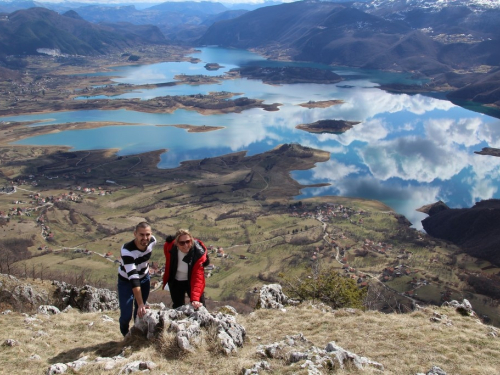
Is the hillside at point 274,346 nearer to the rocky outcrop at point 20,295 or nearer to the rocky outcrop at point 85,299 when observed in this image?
the rocky outcrop at point 20,295

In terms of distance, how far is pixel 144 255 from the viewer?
7703mm

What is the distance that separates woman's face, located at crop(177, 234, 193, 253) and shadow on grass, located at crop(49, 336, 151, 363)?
2.07 meters

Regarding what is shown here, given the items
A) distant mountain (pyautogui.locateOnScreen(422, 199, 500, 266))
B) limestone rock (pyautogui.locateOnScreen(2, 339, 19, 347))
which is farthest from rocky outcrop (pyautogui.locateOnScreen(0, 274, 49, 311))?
distant mountain (pyautogui.locateOnScreen(422, 199, 500, 266))

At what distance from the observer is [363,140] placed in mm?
99625

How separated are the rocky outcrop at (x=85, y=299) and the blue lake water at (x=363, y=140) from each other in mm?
49874

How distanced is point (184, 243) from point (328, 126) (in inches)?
4191

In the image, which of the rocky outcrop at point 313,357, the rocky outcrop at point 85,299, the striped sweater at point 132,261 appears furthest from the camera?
the rocky outcrop at point 85,299

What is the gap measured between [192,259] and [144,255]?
3.09 feet

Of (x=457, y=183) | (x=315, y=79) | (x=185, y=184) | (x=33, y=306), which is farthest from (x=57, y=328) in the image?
(x=315, y=79)

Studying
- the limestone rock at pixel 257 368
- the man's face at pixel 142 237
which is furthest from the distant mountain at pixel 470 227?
the man's face at pixel 142 237

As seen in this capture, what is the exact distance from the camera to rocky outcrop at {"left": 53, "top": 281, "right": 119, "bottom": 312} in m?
15.7

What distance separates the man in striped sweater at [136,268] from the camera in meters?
7.42

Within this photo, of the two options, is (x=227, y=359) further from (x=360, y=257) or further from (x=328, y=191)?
(x=328, y=191)

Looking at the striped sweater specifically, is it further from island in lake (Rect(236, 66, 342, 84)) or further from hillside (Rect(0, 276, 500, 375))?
island in lake (Rect(236, 66, 342, 84))
